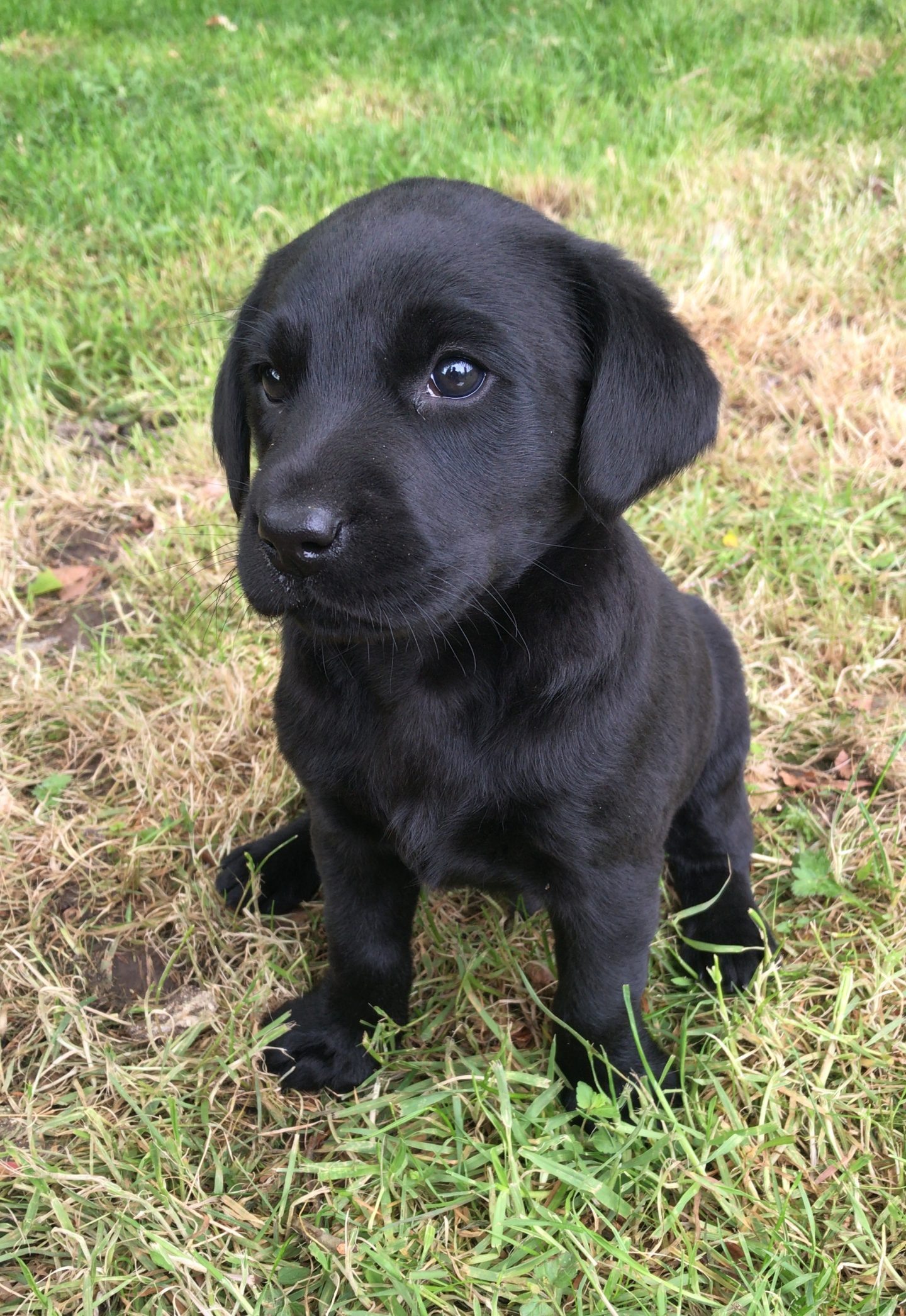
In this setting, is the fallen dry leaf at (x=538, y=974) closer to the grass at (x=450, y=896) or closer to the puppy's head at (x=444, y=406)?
the grass at (x=450, y=896)

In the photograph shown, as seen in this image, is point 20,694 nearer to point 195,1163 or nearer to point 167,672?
point 167,672

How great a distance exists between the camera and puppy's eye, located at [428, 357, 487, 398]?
4.96 feet

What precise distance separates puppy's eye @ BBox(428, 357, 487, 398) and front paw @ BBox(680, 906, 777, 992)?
115 centimetres

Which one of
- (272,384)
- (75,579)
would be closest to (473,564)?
(272,384)

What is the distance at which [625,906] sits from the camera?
1.74 meters

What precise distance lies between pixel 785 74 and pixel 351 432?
204 inches

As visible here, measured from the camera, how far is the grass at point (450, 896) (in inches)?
65.6

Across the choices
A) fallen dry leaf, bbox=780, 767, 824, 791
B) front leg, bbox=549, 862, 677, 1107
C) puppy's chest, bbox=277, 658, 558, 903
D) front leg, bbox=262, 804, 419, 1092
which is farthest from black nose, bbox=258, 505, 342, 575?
fallen dry leaf, bbox=780, 767, 824, 791

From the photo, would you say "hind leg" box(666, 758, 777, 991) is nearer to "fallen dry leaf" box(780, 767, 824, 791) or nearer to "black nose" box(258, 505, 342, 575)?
"fallen dry leaf" box(780, 767, 824, 791)

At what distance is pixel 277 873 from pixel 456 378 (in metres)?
1.23

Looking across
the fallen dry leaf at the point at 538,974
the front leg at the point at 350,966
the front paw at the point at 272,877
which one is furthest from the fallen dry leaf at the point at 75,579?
the fallen dry leaf at the point at 538,974

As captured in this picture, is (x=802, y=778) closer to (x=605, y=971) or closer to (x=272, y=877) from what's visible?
(x=605, y=971)

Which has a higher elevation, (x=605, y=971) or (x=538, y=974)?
(x=605, y=971)

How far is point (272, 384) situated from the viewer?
1706mm
